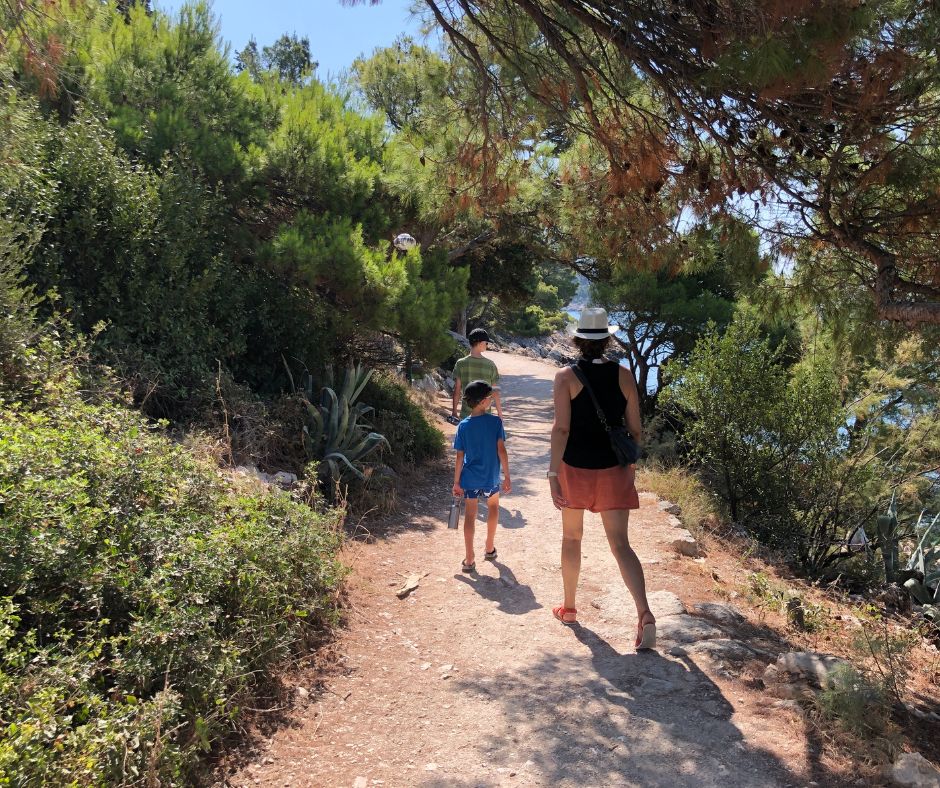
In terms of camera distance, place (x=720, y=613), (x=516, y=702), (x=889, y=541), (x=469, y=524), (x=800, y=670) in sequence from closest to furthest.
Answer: (x=516, y=702) → (x=800, y=670) → (x=720, y=613) → (x=469, y=524) → (x=889, y=541)

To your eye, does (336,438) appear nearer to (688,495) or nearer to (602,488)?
(602,488)

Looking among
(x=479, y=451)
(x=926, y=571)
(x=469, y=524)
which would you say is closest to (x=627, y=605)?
(x=469, y=524)

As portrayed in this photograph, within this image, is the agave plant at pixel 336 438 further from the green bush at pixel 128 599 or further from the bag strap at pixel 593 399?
the bag strap at pixel 593 399

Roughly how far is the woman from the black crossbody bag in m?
0.03

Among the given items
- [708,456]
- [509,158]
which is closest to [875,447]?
[708,456]

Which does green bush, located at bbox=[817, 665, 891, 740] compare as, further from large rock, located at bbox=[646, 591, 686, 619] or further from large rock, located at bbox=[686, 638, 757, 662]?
large rock, located at bbox=[646, 591, 686, 619]

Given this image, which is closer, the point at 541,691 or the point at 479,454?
the point at 541,691

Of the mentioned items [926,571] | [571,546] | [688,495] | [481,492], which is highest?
[481,492]

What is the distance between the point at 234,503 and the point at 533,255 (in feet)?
44.1

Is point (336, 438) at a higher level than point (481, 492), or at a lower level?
higher

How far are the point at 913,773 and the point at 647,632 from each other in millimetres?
1503

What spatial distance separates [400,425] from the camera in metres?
9.41

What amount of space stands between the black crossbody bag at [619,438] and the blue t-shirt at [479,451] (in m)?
1.41

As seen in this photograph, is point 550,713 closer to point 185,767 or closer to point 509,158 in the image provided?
point 185,767
